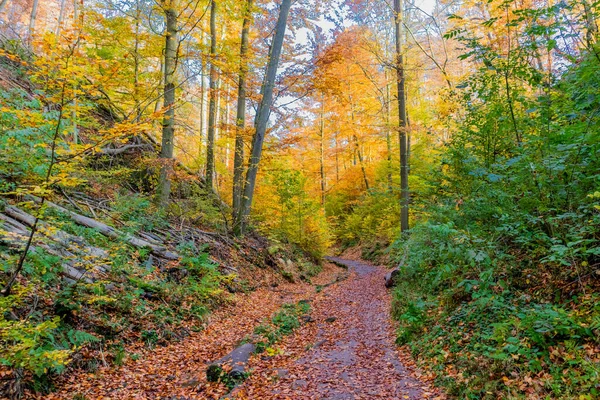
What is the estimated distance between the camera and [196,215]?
37.4ft

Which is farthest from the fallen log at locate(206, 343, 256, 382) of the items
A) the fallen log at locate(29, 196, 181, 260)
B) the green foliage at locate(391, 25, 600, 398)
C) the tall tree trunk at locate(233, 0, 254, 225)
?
the tall tree trunk at locate(233, 0, 254, 225)

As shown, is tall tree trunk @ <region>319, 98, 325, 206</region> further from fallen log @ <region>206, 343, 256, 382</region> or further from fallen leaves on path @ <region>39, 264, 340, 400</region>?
fallen log @ <region>206, 343, 256, 382</region>

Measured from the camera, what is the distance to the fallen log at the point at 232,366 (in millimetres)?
4598

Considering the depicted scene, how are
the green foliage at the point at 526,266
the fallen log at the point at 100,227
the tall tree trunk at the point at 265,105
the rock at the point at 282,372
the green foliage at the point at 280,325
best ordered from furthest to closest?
the tall tree trunk at the point at 265,105, the fallen log at the point at 100,227, the green foliage at the point at 280,325, the rock at the point at 282,372, the green foliage at the point at 526,266

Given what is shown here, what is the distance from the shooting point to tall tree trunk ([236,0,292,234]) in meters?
11.4

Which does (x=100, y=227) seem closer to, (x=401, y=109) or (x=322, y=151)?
(x=401, y=109)

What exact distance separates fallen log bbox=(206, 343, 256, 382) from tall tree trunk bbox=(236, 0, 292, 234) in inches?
270

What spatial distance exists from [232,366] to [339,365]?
1.63 metres

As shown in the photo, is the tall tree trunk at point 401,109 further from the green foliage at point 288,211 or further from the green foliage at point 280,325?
the green foliage at point 280,325

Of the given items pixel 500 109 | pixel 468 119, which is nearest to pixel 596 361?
pixel 500 109

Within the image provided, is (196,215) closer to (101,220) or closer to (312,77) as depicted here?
(101,220)

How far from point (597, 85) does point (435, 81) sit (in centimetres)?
1793

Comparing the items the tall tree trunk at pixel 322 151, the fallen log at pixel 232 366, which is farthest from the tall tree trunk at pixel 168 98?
the tall tree trunk at pixel 322 151

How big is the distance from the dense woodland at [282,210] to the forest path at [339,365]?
409mm
